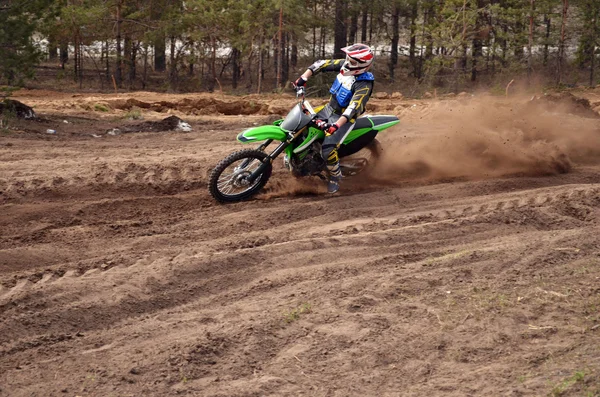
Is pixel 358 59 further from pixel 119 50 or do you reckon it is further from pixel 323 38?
pixel 323 38

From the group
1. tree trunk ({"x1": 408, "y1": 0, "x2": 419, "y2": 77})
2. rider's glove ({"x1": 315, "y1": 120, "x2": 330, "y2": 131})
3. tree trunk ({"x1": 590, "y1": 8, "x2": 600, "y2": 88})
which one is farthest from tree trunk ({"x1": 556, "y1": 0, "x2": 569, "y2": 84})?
rider's glove ({"x1": 315, "y1": 120, "x2": 330, "y2": 131})

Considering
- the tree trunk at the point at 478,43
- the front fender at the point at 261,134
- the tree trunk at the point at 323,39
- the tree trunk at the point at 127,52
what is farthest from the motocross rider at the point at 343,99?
the tree trunk at the point at 323,39

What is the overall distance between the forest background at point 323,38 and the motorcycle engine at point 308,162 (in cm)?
1655

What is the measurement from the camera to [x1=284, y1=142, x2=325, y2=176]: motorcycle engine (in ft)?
31.0

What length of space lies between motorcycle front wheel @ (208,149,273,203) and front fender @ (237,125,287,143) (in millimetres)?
205

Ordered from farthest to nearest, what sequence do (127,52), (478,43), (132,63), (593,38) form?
(132,63) → (127,52) → (478,43) → (593,38)

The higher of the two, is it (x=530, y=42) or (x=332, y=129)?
(x=530, y=42)

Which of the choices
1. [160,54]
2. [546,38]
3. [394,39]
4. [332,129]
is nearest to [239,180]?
[332,129]

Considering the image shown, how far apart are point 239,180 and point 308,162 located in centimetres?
97

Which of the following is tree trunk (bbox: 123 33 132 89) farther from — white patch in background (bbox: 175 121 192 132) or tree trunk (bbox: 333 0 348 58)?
white patch in background (bbox: 175 121 192 132)

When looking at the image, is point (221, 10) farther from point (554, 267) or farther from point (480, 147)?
point (554, 267)

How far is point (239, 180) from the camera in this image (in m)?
9.27

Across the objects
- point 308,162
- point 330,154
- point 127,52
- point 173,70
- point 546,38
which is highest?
point 546,38

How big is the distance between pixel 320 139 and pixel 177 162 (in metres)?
2.77
